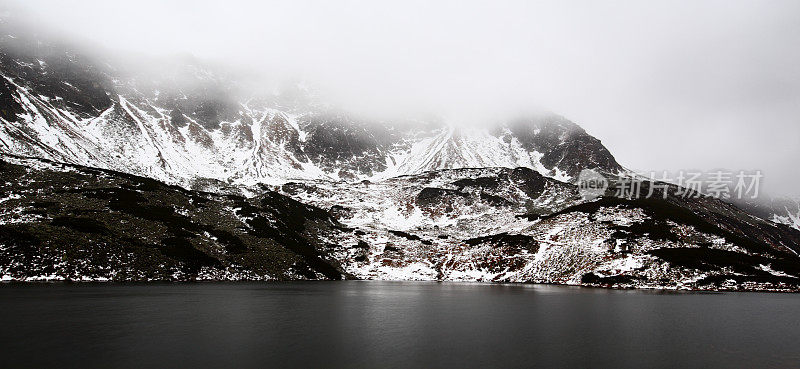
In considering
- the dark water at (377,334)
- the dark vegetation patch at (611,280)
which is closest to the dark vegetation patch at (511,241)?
the dark vegetation patch at (611,280)

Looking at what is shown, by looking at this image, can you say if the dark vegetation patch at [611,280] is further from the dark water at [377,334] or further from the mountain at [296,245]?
the dark water at [377,334]

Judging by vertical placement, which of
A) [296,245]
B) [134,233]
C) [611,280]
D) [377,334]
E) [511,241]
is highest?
[511,241]

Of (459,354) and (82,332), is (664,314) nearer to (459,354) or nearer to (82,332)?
(459,354)

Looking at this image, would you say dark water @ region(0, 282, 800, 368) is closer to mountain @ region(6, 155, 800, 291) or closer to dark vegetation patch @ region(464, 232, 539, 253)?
mountain @ region(6, 155, 800, 291)

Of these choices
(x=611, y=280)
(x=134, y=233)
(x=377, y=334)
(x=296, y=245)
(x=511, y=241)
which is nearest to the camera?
(x=377, y=334)

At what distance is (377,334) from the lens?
3672 centimetres

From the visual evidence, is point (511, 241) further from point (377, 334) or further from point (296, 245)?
point (377, 334)

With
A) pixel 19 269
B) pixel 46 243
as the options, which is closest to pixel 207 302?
pixel 19 269

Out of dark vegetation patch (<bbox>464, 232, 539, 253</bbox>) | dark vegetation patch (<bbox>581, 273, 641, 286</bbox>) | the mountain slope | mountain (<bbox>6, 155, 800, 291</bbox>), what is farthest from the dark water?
dark vegetation patch (<bbox>464, 232, 539, 253</bbox>)

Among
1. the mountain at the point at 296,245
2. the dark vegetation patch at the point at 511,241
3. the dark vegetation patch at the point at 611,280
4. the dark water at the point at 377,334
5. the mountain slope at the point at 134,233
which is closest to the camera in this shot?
the dark water at the point at 377,334

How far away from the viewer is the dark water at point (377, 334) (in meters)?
27.6

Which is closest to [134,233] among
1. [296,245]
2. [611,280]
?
[296,245]

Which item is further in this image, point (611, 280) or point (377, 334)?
point (611, 280)

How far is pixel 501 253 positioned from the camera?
139875 mm
